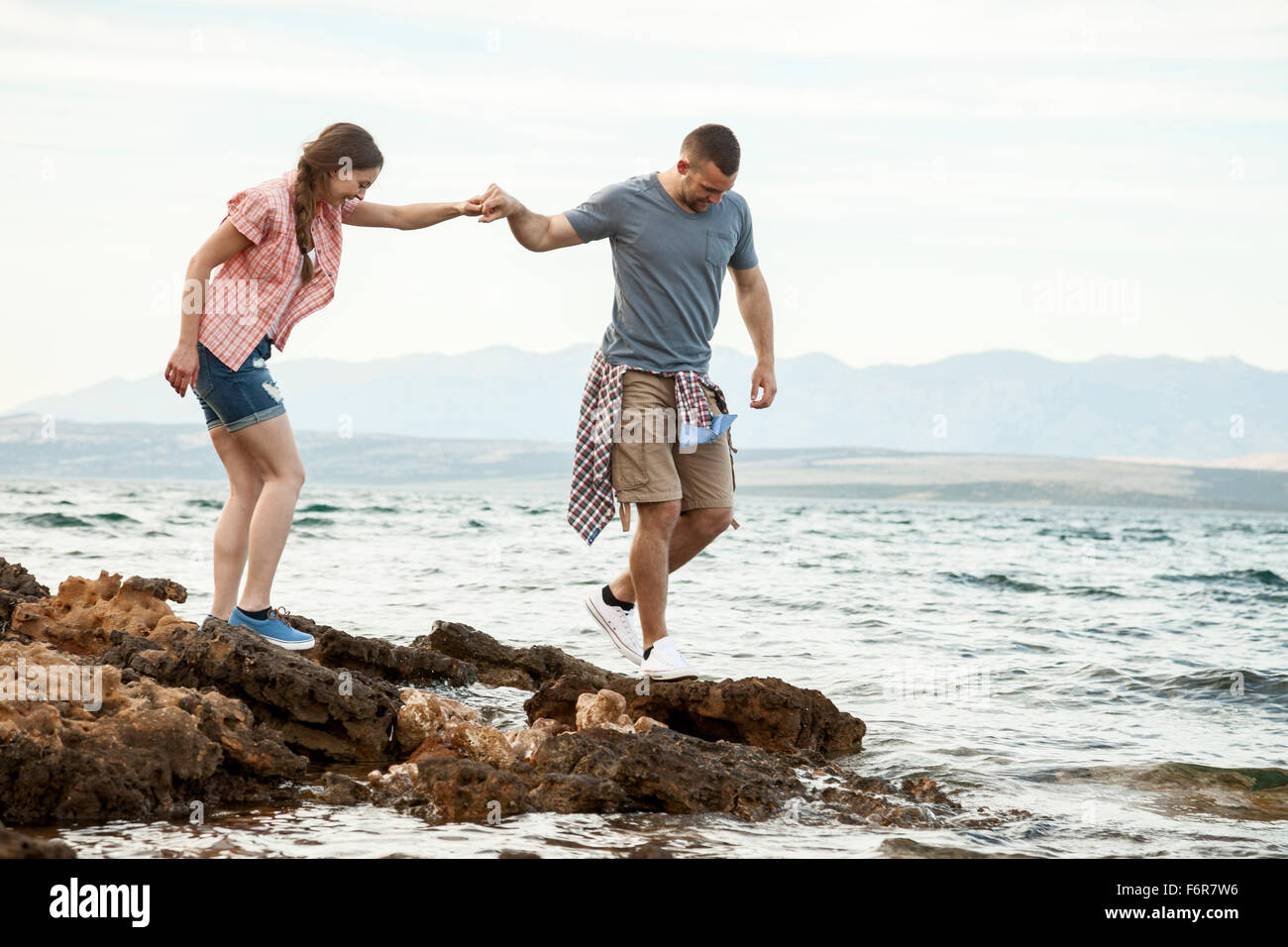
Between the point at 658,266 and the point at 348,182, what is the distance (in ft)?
4.92

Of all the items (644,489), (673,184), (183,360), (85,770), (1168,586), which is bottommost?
(1168,586)

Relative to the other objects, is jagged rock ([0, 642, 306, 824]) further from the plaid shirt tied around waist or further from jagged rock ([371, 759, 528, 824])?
the plaid shirt tied around waist

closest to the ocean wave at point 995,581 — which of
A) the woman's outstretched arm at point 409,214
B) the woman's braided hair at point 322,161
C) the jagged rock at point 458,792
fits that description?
the woman's outstretched arm at point 409,214

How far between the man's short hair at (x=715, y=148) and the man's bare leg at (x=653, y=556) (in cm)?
163

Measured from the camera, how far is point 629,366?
20.0ft

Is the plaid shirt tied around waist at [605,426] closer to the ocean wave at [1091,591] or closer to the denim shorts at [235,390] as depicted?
the denim shorts at [235,390]

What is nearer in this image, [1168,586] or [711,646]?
[711,646]

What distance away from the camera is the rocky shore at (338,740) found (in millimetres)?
4148

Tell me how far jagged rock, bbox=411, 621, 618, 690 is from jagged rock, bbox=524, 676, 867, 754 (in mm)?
1289

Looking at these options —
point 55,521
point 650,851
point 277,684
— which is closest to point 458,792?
point 650,851

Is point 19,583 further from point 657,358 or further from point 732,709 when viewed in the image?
point 732,709
